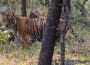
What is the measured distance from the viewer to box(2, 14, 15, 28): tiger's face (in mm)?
8766

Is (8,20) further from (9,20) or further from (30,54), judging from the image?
(30,54)

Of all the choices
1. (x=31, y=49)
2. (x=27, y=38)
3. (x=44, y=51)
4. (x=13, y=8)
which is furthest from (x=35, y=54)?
(x=13, y=8)

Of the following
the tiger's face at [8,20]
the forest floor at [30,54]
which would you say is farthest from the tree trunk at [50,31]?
the tiger's face at [8,20]

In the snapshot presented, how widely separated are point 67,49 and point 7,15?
7.21 ft

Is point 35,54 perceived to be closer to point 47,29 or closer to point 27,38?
point 27,38

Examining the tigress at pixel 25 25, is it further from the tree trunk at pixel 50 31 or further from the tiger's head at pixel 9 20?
the tree trunk at pixel 50 31

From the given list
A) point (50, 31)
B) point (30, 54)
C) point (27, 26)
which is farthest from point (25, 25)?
point (50, 31)

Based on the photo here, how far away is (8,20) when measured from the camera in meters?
8.75

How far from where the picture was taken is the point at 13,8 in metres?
16.5

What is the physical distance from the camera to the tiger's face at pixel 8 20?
877 centimetres

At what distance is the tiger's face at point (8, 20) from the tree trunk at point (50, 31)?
431cm

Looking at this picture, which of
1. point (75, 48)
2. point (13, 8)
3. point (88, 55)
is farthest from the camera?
point (13, 8)

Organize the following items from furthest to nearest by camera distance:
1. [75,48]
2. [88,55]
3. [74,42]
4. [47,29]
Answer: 1. [74,42]
2. [75,48]
3. [88,55]
4. [47,29]

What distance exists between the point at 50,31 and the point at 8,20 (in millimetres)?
4365
